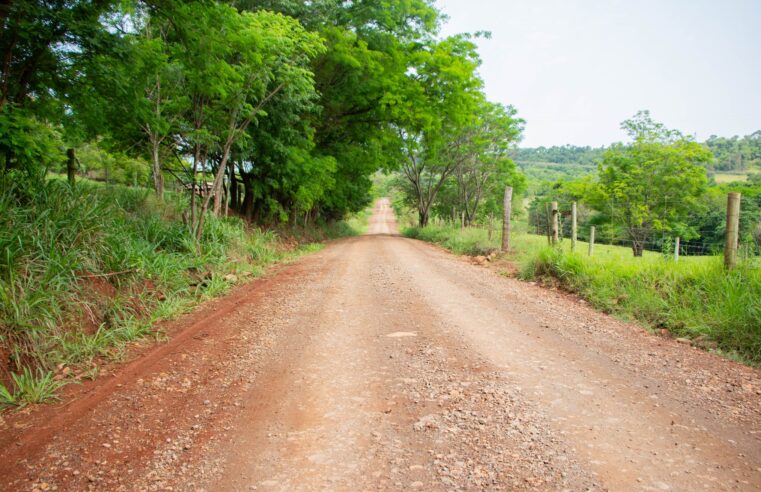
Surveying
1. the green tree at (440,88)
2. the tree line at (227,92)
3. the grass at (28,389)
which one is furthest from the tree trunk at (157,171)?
the green tree at (440,88)

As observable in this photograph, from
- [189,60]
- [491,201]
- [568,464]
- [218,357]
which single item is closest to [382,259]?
[189,60]

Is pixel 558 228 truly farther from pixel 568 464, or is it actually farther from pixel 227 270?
pixel 568 464

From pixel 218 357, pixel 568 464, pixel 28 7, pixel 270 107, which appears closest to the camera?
pixel 568 464

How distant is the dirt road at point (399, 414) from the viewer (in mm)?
2480

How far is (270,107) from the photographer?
39.1 ft

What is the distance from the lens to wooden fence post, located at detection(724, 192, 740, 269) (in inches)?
236

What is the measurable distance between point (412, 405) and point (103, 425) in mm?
2255

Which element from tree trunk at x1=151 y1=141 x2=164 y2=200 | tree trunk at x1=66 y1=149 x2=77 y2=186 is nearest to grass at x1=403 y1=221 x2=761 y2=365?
tree trunk at x1=151 y1=141 x2=164 y2=200

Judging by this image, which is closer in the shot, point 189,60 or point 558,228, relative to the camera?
point 189,60

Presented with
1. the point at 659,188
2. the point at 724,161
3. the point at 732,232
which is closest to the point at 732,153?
the point at 724,161

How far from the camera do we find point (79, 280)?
5023 millimetres

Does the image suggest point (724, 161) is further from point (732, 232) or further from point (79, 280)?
point (79, 280)

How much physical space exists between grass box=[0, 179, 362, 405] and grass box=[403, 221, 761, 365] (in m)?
6.51

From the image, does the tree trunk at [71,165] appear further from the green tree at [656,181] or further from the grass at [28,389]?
the green tree at [656,181]
